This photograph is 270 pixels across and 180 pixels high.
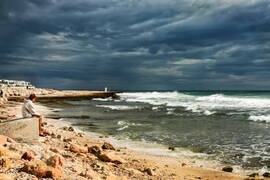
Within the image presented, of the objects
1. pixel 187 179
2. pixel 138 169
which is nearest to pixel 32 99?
pixel 138 169

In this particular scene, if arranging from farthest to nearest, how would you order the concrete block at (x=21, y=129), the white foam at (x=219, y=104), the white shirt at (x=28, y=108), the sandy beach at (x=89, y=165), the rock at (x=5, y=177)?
the white foam at (x=219, y=104) → the white shirt at (x=28, y=108) → the concrete block at (x=21, y=129) → the sandy beach at (x=89, y=165) → the rock at (x=5, y=177)

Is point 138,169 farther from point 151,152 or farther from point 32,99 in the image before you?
point 32,99

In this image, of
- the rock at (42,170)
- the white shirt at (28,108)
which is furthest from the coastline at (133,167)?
the white shirt at (28,108)

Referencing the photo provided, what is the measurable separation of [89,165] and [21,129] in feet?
6.59

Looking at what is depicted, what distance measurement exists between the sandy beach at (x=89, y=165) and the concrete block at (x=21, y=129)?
27 centimetres

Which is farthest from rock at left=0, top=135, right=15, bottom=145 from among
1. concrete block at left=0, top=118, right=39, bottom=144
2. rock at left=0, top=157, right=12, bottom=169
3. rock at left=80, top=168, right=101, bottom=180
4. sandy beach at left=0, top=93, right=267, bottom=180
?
rock at left=80, top=168, right=101, bottom=180

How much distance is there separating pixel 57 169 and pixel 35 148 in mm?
2062

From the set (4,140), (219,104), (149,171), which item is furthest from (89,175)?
(219,104)

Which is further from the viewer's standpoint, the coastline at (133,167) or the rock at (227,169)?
the rock at (227,169)

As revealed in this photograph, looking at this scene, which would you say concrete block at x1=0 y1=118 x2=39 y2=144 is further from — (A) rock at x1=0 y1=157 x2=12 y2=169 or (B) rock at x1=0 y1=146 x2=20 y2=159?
(A) rock at x1=0 y1=157 x2=12 y2=169

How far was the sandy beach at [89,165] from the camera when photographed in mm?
4633

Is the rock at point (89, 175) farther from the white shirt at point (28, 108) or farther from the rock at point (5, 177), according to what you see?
the white shirt at point (28, 108)

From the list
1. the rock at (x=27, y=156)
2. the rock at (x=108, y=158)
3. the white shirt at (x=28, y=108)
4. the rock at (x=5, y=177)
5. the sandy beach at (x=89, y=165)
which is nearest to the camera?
the rock at (x=5, y=177)

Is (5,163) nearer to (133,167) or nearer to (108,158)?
(108,158)
